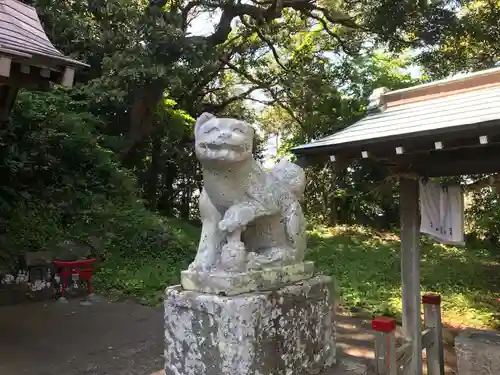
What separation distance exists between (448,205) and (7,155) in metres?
7.44

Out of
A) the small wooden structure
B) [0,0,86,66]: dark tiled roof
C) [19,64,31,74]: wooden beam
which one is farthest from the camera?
[19,64,31,74]: wooden beam

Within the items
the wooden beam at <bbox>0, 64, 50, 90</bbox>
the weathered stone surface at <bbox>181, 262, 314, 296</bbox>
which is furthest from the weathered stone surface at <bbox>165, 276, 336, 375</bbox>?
the wooden beam at <bbox>0, 64, 50, 90</bbox>

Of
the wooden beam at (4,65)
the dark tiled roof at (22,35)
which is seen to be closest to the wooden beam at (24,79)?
the dark tiled roof at (22,35)

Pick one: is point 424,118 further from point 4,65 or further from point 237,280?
point 4,65

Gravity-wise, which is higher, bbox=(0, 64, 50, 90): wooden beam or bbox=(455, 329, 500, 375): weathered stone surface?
bbox=(0, 64, 50, 90): wooden beam

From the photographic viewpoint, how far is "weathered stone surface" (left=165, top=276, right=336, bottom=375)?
7.56 ft

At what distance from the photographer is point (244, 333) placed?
2295 millimetres

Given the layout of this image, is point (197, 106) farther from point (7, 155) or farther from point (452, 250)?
point (452, 250)

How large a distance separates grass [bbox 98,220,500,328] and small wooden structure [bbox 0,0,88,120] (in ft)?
12.2

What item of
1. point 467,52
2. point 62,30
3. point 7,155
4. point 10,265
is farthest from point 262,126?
point 10,265

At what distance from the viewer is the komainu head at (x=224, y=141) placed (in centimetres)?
244

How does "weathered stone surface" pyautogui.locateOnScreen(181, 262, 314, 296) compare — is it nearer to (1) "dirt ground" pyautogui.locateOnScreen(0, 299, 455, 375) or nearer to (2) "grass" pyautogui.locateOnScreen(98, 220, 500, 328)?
(1) "dirt ground" pyautogui.locateOnScreen(0, 299, 455, 375)

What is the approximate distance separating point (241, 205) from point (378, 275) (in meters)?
7.47

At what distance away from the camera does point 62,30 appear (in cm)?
999
